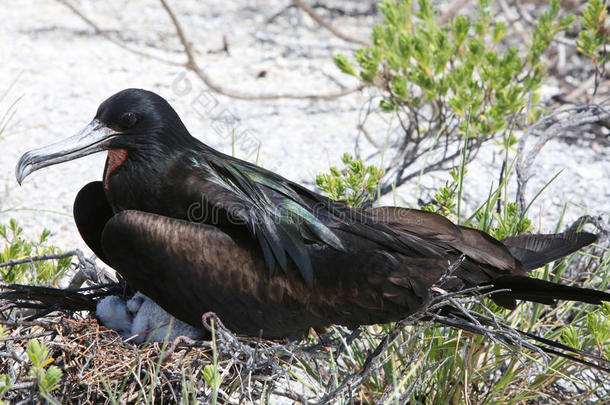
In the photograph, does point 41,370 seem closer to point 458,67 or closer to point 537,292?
point 537,292

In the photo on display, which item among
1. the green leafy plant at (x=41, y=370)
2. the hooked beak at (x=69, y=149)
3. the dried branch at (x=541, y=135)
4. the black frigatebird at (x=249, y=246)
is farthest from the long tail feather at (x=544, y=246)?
the green leafy plant at (x=41, y=370)

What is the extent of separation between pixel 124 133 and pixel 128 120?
0.05 metres

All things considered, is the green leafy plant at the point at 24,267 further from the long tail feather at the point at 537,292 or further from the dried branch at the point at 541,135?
the dried branch at the point at 541,135

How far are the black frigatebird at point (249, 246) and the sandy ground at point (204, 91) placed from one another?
88 cm

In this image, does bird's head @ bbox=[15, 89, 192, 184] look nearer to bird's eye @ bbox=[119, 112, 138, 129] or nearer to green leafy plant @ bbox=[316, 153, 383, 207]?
bird's eye @ bbox=[119, 112, 138, 129]

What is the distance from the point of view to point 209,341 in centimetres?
225

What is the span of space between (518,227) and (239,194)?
998 mm

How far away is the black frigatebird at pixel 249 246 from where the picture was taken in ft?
7.07

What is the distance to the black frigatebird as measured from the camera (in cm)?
215

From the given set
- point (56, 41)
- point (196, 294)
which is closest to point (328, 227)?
point (196, 294)

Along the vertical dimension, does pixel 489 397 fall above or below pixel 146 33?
below

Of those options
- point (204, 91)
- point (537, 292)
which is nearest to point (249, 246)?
point (537, 292)

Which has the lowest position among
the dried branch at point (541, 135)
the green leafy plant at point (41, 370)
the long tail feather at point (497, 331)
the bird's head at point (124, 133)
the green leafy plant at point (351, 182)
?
the green leafy plant at point (41, 370)

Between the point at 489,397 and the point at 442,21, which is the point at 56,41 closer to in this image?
the point at 442,21
